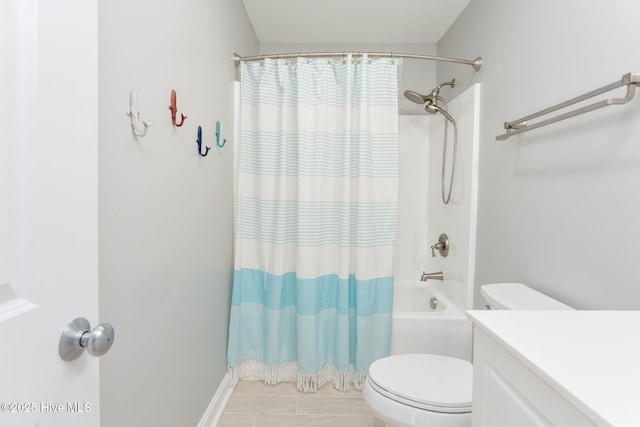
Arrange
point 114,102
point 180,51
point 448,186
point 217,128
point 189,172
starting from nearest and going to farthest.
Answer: point 114,102
point 180,51
point 189,172
point 217,128
point 448,186

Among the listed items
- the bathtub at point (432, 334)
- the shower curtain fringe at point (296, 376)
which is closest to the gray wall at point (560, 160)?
the bathtub at point (432, 334)

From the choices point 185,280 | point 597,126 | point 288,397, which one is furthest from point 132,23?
point 288,397

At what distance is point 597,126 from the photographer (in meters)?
1.07

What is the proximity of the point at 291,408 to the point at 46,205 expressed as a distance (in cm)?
174

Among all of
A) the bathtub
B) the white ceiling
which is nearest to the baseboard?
the bathtub

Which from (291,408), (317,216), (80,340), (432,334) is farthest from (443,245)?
(80,340)

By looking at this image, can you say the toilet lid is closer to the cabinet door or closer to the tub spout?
the cabinet door

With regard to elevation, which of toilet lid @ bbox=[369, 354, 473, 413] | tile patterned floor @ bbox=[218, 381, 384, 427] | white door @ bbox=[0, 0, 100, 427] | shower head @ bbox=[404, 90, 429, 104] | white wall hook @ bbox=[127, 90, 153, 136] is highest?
shower head @ bbox=[404, 90, 429, 104]

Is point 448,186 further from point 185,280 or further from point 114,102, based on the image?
point 114,102

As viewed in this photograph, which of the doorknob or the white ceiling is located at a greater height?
the white ceiling

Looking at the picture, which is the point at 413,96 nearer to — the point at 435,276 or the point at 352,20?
the point at 352,20

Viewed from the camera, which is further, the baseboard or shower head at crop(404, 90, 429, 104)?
shower head at crop(404, 90, 429, 104)

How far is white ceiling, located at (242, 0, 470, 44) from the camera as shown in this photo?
2.09 metres

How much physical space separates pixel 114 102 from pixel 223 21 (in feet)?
3.73
